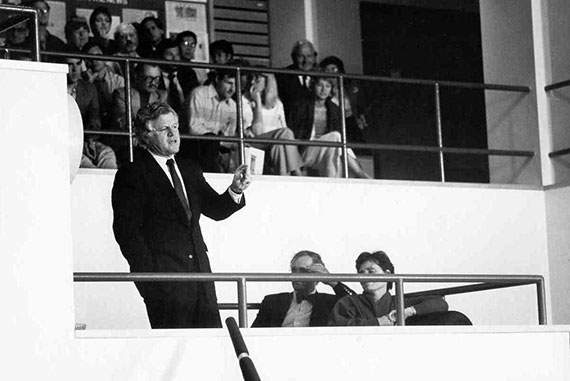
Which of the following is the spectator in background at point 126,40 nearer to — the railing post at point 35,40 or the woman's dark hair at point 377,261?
the woman's dark hair at point 377,261

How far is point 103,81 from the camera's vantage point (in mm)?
9641

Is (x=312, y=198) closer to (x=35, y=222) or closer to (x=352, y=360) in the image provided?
(x=352, y=360)

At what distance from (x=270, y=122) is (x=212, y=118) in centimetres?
60

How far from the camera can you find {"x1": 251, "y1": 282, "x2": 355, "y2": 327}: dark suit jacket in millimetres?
7969

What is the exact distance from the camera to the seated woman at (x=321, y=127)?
33.4 ft

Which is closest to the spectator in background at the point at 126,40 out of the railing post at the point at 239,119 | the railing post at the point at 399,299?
the railing post at the point at 239,119

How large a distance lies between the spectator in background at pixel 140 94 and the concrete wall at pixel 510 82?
2.69 m

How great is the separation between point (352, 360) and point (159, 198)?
1.16m

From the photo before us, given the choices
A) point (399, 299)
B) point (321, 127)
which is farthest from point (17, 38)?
point (399, 299)

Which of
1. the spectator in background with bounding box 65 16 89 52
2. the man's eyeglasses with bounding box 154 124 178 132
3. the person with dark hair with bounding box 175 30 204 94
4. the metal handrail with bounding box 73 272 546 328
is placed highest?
the spectator in background with bounding box 65 16 89 52

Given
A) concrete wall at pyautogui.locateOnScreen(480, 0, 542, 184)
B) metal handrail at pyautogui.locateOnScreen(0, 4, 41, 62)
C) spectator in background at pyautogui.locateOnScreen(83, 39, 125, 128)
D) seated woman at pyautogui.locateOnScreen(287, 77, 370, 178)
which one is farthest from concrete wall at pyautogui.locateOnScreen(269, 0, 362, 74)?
metal handrail at pyautogui.locateOnScreen(0, 4, 41, 62)

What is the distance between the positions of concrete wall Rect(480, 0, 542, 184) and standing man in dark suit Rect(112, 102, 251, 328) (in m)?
4.16

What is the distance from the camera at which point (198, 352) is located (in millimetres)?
6344

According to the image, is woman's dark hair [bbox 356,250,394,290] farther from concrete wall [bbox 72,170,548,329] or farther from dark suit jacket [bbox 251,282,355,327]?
concrete wall [bbox 72,170,548,329]
